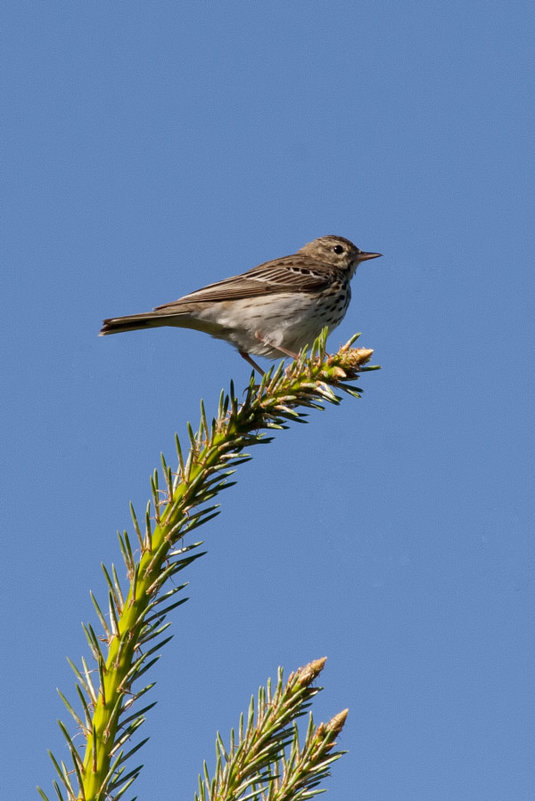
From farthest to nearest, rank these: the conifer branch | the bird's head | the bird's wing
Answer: the bird's head < the bird's wing < the conifer branch

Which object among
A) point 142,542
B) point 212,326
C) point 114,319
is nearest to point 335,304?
point 212,326

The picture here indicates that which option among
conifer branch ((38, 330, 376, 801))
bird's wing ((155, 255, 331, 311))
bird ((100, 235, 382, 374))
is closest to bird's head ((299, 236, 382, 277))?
bird's wing ((155, 255, 331, 311))

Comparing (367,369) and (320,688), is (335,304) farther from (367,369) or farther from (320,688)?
(320,688)

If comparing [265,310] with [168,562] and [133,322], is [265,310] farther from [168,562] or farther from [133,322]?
[168,562]

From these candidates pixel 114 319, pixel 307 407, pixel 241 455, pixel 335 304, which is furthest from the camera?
pixel 335 304

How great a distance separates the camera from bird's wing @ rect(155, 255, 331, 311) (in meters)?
8.05

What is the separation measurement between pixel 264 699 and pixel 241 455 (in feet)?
2.97

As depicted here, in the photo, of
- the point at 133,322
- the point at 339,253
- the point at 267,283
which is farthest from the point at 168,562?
the point at 339,253

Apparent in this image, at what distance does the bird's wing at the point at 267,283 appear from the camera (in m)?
8.05

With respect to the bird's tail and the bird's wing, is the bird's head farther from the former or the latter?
the bird's tail

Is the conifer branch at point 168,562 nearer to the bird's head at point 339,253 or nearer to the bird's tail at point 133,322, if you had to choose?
the bird's tail at point 133,322

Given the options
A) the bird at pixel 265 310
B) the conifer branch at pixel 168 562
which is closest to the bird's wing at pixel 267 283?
the bird at pixel 265 310

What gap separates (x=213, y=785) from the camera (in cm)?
277

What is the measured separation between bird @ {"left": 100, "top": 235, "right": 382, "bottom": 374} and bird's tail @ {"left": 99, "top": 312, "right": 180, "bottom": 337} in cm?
1
